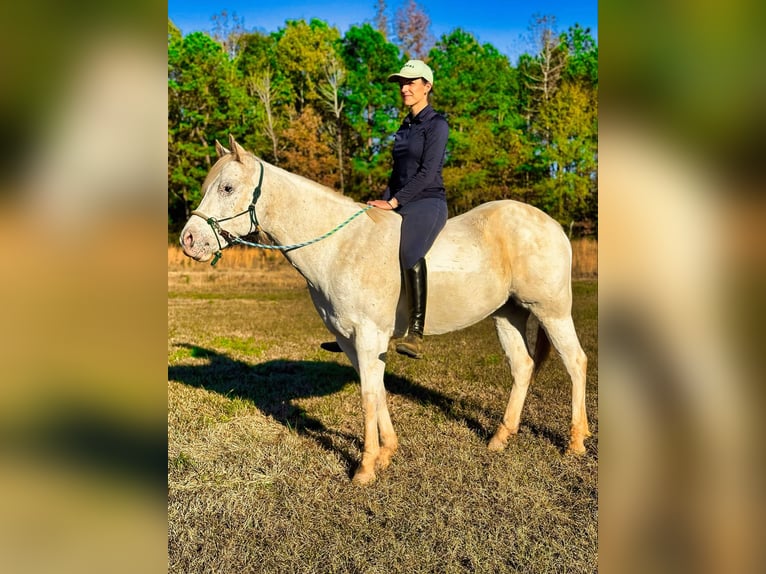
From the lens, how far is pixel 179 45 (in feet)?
109

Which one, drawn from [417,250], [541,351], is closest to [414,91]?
[417,250]

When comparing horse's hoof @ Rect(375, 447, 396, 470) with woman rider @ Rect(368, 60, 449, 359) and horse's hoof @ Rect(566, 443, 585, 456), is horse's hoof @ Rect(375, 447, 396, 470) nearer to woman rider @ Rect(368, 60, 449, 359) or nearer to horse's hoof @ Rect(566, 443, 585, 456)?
woman rider @ Rect(368, 60, 449, 359)

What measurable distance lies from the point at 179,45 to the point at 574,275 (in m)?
25.4

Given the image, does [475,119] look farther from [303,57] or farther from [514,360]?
[514,360]

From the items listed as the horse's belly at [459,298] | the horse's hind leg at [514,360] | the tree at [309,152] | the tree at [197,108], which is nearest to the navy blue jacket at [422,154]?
the horse's belly at [459,298]

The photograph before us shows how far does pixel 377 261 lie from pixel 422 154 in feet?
3.08

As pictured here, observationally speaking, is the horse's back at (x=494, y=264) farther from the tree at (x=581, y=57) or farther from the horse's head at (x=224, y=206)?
the tree at (x=581, y=57)

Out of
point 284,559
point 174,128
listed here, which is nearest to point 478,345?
point 284,559

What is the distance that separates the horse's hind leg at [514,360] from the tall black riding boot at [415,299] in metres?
1.21

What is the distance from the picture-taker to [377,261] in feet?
14.9

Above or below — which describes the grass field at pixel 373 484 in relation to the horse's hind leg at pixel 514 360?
below

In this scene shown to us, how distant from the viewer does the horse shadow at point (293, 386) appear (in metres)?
5.62
